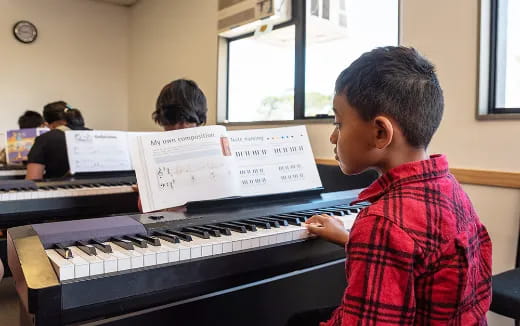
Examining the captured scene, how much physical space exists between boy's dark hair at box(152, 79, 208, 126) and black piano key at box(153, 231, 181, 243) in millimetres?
867

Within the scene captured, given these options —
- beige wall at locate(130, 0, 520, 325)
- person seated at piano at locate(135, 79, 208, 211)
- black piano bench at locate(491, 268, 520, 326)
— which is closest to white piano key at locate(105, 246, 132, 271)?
person seated at piano at locate(135, 79, 208, 211)

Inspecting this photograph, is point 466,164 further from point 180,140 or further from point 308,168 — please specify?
point 180,140

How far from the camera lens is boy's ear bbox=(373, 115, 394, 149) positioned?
774 mm

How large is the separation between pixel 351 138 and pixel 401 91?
0.12 m

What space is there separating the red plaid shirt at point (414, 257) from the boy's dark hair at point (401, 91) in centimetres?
8

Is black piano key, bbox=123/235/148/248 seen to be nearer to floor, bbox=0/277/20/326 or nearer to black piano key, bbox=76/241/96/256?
black piano key, bbox=76/241/96/256

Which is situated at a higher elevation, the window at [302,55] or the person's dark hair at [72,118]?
the window at [302,55]

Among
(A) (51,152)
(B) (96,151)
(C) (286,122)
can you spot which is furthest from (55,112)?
(C) (286,122)

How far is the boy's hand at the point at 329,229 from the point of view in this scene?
3.56 ft

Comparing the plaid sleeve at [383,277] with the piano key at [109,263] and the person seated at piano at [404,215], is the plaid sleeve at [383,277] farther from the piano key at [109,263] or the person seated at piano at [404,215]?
the piano key at [109,263]

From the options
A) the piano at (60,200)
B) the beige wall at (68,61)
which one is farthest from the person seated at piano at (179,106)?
the beige wall at (68,61)

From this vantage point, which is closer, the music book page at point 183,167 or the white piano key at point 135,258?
the white piano key at point 135,258

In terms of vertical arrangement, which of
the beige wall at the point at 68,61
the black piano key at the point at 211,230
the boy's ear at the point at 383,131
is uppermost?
the beige wall at the point at 68,61

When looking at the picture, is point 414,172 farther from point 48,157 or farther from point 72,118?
point 72,118
